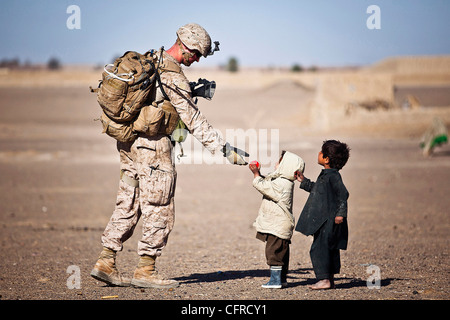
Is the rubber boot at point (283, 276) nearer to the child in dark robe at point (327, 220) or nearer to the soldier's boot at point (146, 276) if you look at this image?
the child in dark robe at point (327, 220)

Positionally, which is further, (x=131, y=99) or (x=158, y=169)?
(x=158, y=169)

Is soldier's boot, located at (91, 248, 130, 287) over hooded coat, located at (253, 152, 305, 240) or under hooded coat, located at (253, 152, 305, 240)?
under

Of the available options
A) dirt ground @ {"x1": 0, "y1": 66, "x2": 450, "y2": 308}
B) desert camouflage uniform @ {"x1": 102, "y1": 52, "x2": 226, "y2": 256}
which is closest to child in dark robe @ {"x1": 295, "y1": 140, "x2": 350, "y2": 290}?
dirt ground @ {"x1": 0, "y1": 66, "x2": 450, "y2": 308}

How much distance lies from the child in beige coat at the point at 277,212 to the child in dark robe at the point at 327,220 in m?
0.11

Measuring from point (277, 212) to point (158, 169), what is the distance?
3.66 feet

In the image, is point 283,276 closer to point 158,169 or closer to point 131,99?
point 158,169

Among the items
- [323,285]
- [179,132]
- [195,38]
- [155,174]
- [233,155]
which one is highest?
[195,38]

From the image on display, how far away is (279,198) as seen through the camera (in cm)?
566

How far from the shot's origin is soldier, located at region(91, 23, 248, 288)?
18.2ft

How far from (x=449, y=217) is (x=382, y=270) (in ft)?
18.2

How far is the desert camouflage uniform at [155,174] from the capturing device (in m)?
5.56

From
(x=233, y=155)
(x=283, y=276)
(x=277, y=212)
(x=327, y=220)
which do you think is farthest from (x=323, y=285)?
(x=233, y=155)

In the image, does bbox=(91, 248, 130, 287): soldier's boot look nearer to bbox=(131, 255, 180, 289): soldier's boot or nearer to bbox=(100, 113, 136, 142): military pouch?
bbox=(131, 255, 180, 289): soldier's boot
